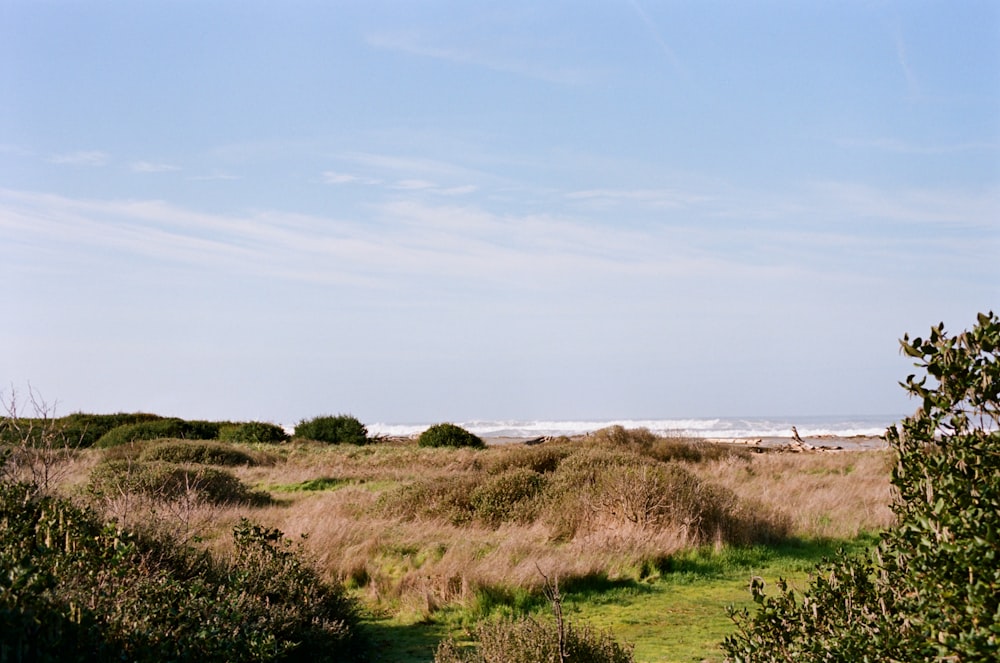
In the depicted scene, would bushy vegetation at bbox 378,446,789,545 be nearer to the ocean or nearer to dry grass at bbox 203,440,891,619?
dry grass at bbox 203,440,891,619

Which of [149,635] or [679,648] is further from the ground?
[149,635]

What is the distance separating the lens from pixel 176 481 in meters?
16.7

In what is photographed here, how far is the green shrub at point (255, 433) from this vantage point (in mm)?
33938

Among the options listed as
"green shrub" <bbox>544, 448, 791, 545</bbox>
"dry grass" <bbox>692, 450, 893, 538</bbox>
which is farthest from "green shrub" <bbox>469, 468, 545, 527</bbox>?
"dry grass" <bbox>692, 450, 893, 538</bbox>

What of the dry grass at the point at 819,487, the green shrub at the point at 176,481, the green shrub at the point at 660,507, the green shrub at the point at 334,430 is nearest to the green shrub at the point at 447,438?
the green shrub at the point at 334,430

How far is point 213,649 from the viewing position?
5.93 meters

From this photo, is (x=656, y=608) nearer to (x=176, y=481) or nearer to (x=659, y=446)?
(x=176, y=481)

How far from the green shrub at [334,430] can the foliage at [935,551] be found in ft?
100

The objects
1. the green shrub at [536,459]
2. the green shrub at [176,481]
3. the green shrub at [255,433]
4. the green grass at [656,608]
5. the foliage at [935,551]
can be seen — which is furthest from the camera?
the green shrub at [255,433]

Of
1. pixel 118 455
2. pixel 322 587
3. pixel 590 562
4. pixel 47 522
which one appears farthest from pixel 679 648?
pixel 118 455

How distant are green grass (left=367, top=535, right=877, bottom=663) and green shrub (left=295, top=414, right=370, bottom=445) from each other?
2393 cm

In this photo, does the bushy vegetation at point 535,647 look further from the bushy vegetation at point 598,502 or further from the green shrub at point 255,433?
the green shrub at point 255,433

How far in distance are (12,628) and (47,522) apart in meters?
2.07

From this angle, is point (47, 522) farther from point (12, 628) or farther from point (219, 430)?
point (219, 430)
